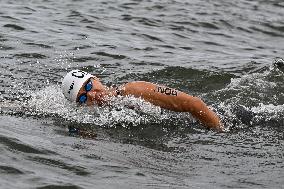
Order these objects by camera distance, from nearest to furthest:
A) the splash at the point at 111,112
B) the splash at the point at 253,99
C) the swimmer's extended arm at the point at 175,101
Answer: the swimmer's extended arm at the point at 175,101 < the splash at the point at 111,112 < the splash at the point at 253,99

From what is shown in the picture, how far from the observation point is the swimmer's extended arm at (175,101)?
8.88 m

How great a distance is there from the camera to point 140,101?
360 inches

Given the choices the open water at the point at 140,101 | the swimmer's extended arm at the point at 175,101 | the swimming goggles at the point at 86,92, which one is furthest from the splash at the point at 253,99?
the swimming goggles at the point at 86,92

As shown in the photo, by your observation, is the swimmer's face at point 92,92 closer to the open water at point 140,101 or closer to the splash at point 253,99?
the open water at point 140,101

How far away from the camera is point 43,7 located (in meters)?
19.4

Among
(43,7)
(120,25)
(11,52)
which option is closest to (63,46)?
(11,52)

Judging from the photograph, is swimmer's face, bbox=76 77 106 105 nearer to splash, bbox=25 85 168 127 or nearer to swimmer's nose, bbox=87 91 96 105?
swimmer's nose, bbox=87 91 96 105

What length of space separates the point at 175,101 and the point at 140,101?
557 mm

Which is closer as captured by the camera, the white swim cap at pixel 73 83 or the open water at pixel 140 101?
the open water at pixel 140 101

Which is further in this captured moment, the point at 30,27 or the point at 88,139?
the point at 30,27

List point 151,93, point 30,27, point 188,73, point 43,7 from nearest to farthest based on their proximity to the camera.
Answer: point 151,93 < point 188,73 < point 30,27 < point 43,7

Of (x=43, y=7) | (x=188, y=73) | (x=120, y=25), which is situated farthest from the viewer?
(x=43, y=7)

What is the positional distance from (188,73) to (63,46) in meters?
3.57

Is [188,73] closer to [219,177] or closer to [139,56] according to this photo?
[139,56]
